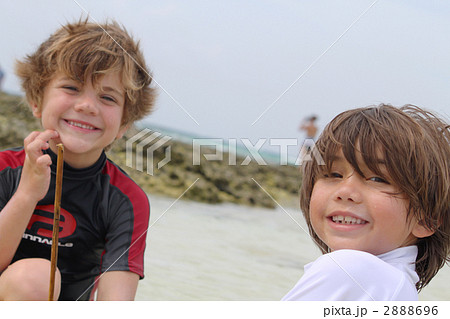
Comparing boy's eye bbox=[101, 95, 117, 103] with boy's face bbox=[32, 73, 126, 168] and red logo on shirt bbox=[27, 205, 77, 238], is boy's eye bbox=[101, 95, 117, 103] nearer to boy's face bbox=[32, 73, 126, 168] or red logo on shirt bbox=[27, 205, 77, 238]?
boy's face bbox=[32, 73, 126, 168]

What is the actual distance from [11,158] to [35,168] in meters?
0.13

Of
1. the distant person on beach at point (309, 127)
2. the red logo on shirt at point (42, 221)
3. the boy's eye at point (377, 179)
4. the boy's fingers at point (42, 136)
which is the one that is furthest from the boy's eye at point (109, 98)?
the boy's eye at point (377, 179)

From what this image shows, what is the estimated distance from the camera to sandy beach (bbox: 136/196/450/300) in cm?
138

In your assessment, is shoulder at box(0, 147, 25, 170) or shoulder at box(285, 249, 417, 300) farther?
shoulder at box(0, 147, 25, 170)

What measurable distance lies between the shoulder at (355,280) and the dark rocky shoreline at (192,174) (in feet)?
2.41

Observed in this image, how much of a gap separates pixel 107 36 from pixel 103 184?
31cm

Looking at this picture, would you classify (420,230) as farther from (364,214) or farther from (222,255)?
(222,255)

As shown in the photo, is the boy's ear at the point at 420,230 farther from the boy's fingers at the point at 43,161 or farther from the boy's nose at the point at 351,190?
the boy's fingers at the point at 43,161

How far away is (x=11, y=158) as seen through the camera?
1152 millimetres

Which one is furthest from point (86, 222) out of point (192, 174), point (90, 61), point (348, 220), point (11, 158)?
point (192, 174)

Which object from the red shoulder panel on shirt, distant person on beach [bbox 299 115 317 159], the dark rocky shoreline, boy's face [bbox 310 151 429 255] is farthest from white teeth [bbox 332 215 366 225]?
the dark rocky shoreline

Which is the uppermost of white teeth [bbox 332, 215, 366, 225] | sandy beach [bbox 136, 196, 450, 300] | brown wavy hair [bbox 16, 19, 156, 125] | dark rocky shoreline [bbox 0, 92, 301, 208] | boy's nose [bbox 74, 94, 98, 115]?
brown wavy hair [bbox 16, 19, 156, 125]

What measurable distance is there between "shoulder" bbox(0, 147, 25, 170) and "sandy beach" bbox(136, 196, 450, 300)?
324 millimetres

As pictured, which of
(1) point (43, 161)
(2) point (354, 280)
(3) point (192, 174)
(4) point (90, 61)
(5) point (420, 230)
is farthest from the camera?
(3) point (192, 174)
